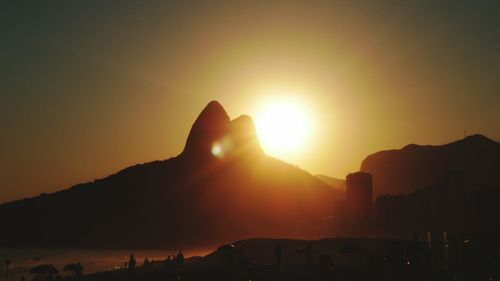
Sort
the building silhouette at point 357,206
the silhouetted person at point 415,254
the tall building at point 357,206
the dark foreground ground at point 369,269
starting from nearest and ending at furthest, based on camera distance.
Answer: the dark foreground ground at point 369,269, the silhouetted person at point 415,254, the tall building at point 357,206, the building silhouette at point 357,206

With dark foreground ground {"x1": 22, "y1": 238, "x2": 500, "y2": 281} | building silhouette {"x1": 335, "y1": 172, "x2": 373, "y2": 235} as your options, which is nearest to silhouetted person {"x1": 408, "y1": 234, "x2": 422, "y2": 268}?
dark foreground ground {"x1": 22, "y1": 238, "x2": 500, "y2": 281}

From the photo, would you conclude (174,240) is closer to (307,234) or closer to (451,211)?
(307,234)

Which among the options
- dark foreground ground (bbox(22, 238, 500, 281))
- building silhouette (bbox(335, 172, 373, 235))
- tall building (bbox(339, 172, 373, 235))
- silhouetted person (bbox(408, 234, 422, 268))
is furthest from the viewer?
building silhouette (bbox(335, 172, 373, 235))

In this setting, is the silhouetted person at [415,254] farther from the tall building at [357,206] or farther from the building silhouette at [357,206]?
the building silhouette at [357,206]

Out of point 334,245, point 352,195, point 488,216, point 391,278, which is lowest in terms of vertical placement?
point 391,278

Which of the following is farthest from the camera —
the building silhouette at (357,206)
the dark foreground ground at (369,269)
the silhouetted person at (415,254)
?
the building silhouette at (357,206)

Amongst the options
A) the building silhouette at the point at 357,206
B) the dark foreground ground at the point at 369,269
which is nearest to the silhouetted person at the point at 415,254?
the dark foreground ground at the point at 369,269

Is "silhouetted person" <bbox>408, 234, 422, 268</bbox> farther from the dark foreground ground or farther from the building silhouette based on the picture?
the building silhouette

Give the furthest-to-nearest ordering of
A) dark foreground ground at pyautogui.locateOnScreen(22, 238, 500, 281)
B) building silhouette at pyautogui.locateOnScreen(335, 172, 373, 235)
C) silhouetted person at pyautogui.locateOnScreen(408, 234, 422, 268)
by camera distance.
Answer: building silhouette at pyautogui.locateOnScreen(335, 172, 373, 235), silhouetted person at pyautogui.locateOnScreen(408, 234, 422, 268), dark foreground ground at pyautogui.locateOnScreen(22, 238, 500, 281)

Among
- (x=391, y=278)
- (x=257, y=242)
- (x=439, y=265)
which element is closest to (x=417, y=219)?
(x=257, y=242)

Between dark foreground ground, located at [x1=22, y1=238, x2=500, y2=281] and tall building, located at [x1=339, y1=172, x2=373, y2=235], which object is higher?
tall building, located at [x1=339, y1=172, x2=373, y2=235]

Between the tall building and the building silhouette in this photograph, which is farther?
the building silhouette

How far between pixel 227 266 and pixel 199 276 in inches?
123

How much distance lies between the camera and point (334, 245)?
7725cm
